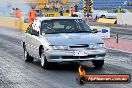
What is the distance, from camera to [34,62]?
1473cm

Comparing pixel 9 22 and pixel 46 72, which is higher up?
pixel 46 72

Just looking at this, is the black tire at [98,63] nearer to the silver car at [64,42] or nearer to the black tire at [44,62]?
the silver car at [64,42]

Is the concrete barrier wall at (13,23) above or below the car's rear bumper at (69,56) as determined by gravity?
below

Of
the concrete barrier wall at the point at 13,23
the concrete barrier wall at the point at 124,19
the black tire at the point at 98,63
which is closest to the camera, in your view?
the black tire at the point at 98,63

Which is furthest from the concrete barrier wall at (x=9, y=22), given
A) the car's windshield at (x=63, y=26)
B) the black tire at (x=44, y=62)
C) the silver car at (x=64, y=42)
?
the black tire at (x=44, y=62)

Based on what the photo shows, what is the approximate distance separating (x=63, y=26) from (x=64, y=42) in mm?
1396

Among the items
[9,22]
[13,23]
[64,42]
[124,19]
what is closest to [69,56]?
[64,42]

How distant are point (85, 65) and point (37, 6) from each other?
63.4 meters

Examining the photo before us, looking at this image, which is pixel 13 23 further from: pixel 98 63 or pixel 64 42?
pixel 64 42

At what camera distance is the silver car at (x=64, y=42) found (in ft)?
39.3

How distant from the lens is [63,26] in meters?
13.4

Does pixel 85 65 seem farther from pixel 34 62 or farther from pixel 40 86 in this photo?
pixel 40 86

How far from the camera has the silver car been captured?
39.3 ft

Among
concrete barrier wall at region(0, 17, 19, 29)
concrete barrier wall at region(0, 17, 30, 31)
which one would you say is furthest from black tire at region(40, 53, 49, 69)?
concrete barrier wall at region(0, 17, 19, 29)
